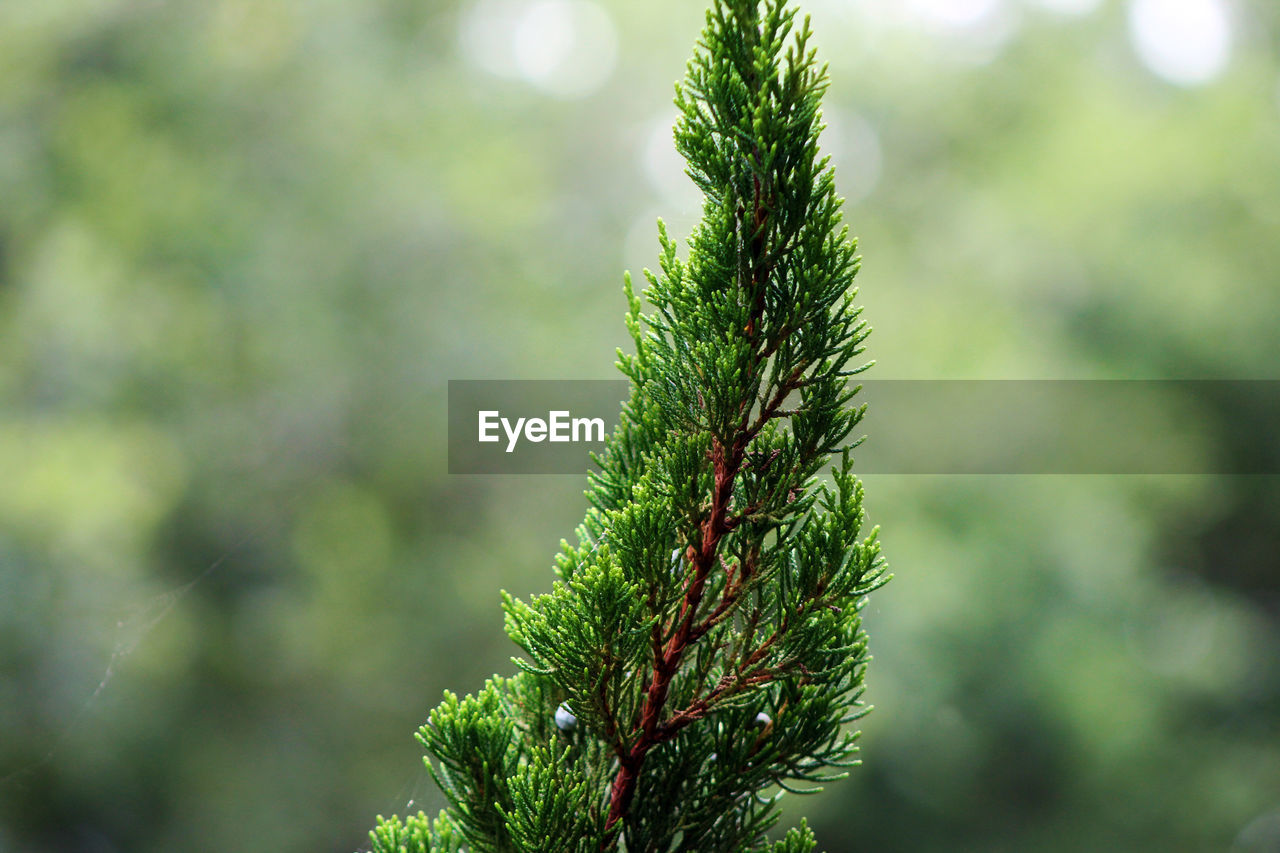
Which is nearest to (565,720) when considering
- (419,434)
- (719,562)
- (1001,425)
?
(719,562)

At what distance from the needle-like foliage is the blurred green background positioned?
3.24 metres

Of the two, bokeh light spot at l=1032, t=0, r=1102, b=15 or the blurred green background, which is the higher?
bokeh light spot at l=1032, t=0, r=1102, b=15

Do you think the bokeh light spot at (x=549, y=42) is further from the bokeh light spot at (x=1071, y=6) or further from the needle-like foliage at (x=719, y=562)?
the needle-like foliage at (x=719, y=562)

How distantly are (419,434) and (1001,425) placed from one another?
265 cm

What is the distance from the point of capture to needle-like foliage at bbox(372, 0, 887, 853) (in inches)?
26.3

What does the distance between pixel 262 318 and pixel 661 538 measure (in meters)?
4.18

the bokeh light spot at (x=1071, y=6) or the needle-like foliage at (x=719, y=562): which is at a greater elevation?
the bokeh light spot at (x=1071, y=6)

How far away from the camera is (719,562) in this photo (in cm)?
73

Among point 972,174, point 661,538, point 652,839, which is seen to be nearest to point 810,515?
point 661,538

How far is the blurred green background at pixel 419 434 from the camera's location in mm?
3957

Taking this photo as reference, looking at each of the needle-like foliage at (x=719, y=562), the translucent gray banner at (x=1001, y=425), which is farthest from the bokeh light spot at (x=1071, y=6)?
the needle-like foliage at (x=719, y=562)

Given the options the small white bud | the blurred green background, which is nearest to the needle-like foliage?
the small white bud

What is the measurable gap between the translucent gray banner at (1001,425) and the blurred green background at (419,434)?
77 millimetres

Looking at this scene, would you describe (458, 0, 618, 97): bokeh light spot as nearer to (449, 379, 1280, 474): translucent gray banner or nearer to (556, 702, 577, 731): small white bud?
(449, 379, 1280, 474): translucent gray banner
